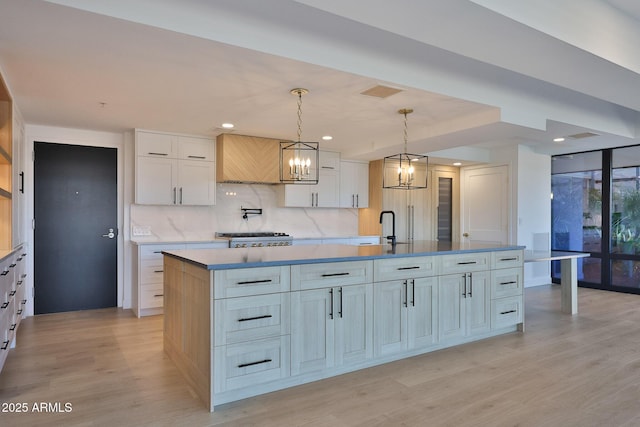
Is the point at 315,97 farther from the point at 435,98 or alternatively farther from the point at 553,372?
the point at 553,372

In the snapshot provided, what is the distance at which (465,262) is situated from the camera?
12.1 ft

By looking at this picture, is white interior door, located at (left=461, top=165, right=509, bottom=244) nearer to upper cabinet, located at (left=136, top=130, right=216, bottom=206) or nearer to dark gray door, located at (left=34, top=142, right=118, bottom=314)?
upper cabinet, located at (left=136, top=130, right=216, bottom=206)

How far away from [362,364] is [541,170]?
5694 millimetres

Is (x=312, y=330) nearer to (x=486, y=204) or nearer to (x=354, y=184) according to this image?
(x=354, y=184)

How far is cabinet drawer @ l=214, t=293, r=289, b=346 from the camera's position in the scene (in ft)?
8.09

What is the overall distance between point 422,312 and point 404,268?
0.43m

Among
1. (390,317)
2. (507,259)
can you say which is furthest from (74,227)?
(507,259)

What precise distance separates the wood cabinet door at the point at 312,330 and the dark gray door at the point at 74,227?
11.6ft

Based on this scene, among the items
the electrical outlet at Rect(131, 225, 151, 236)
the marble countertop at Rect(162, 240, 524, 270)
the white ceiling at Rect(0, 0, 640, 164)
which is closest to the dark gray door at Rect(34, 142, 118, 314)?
the electrical outlet at Rect(131, 225, 151, 236)

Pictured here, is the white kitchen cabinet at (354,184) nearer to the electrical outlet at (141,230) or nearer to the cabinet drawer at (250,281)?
the electrical outlet at (141,230)

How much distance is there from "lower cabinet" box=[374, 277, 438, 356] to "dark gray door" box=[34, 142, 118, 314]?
3765 mm

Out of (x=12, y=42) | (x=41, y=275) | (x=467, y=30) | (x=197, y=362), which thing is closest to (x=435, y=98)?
(x=467, y=30)

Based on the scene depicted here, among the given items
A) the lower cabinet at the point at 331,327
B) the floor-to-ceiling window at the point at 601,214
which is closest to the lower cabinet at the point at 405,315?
the lower cabinet at the point at 331,327

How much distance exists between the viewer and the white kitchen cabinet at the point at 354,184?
263 inches
